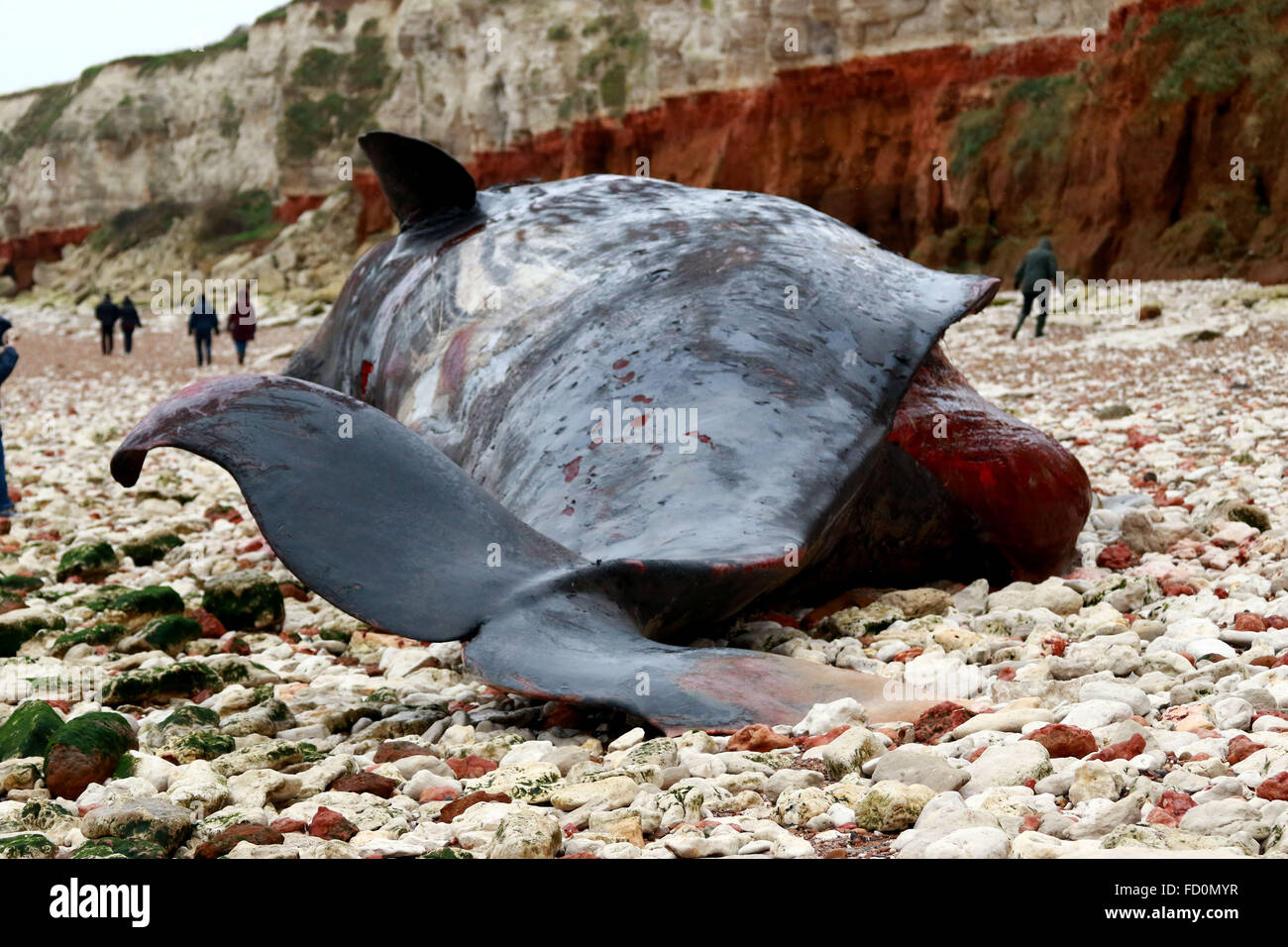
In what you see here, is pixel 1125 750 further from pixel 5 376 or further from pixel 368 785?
pixel 5 376

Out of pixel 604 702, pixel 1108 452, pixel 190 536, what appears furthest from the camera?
pixel 1108 452

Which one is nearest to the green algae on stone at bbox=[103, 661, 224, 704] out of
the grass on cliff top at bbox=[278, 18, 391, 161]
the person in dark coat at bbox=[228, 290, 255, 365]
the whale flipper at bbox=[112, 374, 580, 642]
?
the whale flipper at bbox=[112, 374, 580, 642]

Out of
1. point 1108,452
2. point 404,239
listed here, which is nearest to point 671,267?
point 404,239

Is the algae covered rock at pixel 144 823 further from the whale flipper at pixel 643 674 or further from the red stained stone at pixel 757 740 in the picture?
the red stained stone at pixel 757 740

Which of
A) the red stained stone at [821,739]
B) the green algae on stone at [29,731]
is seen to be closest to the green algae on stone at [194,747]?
the green algae on stone at [29,731]

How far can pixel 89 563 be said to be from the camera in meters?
4.96

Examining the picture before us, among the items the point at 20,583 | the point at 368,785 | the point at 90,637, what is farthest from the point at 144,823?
the point at 20,583

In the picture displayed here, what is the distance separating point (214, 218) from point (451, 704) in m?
46.8

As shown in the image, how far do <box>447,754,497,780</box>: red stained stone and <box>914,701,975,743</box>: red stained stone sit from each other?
2.73ft

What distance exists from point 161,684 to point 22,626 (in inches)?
37.7
